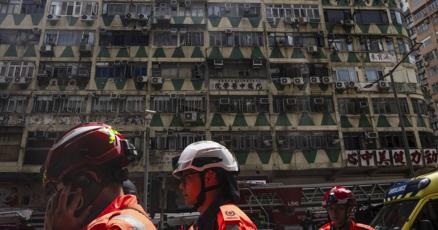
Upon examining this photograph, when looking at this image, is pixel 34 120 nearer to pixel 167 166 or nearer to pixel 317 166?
pixel 167 166

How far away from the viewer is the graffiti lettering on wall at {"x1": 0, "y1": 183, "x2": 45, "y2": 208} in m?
20.2

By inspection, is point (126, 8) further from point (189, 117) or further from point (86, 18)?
point (189, 117)

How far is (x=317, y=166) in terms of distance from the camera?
70.6 ft

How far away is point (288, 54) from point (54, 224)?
23931 millimetres

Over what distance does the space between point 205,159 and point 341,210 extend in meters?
2.54

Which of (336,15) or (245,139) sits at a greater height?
(336,15)

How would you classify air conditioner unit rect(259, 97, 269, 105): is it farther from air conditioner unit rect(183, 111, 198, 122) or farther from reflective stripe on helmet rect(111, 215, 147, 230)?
reflective stripe on helmet rect(111, 215, 147, 230)

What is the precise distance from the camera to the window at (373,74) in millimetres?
24339

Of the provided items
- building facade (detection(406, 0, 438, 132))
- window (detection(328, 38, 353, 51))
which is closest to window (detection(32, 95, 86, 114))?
window (detection(328, 38, 353, 51))

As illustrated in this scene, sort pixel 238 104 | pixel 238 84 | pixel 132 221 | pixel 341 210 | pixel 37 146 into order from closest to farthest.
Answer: pixel 132 221
pixel 341 210
pixel 37 146
pixel 238 104
pixel 238 84

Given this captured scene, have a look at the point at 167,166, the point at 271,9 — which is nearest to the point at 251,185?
the point at 167,166

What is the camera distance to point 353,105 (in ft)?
77.4

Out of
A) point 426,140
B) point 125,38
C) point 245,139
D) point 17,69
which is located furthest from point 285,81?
point 17,69

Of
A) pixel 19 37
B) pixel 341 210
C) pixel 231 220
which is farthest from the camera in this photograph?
pixel 19 37
